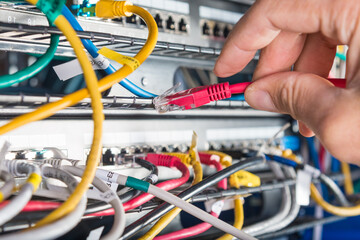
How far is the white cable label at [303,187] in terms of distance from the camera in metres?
0.77

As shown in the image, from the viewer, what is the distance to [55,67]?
1.84 ft

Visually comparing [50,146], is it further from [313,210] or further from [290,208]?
[313,210]

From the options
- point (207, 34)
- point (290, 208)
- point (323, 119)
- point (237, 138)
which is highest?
point (207, 34)

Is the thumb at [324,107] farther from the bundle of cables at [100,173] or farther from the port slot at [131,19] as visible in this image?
the port slot at [131,19]

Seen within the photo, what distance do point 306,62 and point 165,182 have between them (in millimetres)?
319

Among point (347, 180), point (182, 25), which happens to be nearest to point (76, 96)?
point (182, 25)

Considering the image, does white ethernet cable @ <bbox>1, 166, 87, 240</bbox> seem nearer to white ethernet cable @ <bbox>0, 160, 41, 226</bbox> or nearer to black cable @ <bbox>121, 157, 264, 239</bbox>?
white ethernet cable @ <bbox>0, 160, 41, 226</bbox>

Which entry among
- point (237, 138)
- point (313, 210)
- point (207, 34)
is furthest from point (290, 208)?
point (207, 34)

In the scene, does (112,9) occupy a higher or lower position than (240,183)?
higher

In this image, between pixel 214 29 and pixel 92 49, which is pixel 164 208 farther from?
pixel 214 29

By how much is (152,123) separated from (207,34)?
24 centimetres

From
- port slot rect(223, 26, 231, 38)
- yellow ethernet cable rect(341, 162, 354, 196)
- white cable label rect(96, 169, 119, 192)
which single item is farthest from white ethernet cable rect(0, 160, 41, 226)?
yellow ethernet cable rect(341, 162, 354, 196)

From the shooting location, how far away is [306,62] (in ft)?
2.05

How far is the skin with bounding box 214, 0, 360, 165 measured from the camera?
0.44 meters
